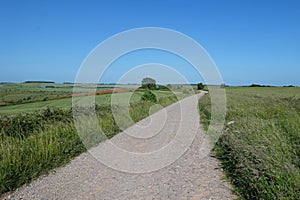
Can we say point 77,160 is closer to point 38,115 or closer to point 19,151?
point 19,151

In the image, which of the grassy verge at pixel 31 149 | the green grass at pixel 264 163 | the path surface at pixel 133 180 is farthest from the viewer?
the grassy verge at pixel 31 149

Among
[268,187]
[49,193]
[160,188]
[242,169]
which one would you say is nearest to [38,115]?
[49,193]

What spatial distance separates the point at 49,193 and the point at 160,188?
202cm

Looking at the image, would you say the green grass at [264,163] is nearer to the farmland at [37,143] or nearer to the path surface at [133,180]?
the path surface at [133,180]

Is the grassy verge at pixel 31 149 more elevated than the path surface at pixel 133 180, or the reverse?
the grassy verge at pixel 31 149

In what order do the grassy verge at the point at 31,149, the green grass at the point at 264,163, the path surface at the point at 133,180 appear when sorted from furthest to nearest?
the grassy verge at the point at 31,149
the path surface at the point at 133,180
the green grass at the point at 264,163

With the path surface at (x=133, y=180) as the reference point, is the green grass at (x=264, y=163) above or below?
above

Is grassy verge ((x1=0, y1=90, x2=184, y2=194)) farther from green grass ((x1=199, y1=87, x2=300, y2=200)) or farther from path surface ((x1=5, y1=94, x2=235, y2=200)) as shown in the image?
green grass ((x1=199, y1=87, x2=300, y2=200))

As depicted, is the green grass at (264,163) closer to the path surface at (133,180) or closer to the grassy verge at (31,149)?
the path surface at (133,180)

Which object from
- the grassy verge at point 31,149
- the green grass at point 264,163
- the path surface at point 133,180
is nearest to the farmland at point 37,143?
the grassy verge at point 31,149

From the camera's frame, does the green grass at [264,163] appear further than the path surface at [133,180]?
No

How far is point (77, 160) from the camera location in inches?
281

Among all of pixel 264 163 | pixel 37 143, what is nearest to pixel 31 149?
pixel 37 143

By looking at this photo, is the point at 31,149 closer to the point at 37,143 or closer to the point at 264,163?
the point at 37,143
